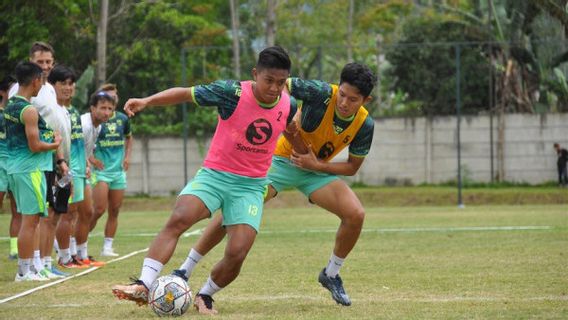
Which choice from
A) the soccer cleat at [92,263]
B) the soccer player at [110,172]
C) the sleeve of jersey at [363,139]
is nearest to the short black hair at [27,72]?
the soccer cleat at [92,263]

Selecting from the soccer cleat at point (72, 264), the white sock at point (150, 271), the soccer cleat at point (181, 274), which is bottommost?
the soccer cleat at point (72, 264)

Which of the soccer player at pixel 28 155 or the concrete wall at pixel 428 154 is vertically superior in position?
the soccer player at pixel 28 155

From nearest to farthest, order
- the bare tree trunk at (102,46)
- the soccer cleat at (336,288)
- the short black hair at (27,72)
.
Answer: the soccer cleat at (336,288) → the short black hair at (27,72) → the bare tree trunk at (102,46)

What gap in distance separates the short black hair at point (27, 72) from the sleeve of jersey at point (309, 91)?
3023 mm

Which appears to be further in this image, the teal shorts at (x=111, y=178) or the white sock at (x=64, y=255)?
the teal shorts at (x=111, y=178)

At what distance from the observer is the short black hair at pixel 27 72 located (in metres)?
10.4

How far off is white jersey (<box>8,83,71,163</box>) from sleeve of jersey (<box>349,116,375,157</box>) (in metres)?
3.72

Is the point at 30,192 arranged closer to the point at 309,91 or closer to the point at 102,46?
the point at 309,91

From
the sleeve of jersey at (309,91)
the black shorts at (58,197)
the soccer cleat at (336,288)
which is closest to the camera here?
the soccer cleat at (336,288)

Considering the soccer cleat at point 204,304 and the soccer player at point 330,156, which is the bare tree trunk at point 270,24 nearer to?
the soccer player at point 330,156

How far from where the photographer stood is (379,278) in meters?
10.6

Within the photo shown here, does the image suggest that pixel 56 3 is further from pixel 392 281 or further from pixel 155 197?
pixel 392 281

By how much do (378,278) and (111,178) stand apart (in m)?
5.06

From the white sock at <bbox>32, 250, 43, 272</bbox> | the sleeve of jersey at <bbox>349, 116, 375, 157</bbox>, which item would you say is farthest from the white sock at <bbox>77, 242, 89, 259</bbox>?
the sleeve of jersey at <bbox>349, 116, 375, 157</bbox>
